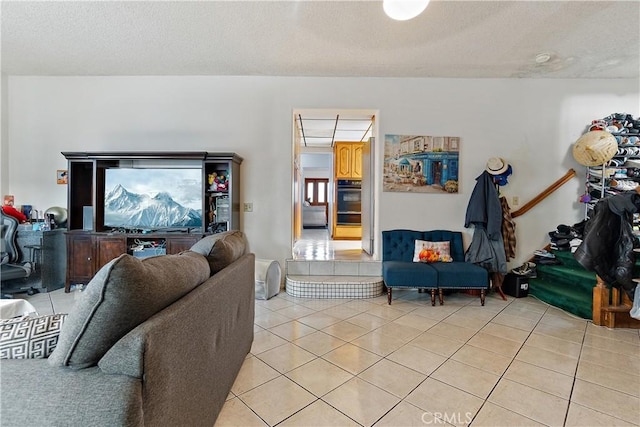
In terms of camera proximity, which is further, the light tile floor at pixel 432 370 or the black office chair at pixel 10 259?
the black office chair at pixel 10 259

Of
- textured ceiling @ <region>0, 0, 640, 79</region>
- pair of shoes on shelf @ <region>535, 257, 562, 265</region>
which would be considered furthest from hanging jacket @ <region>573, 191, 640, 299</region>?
textured ceiling @ <region>0, 0, 640, 79</region>

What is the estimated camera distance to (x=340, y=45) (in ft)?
9.91

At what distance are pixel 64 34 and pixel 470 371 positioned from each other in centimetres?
476

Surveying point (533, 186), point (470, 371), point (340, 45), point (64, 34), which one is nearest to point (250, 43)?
point (340, 45)

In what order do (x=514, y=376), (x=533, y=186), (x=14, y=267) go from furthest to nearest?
1. (x=533, y=186)
2. (x=14, y=267)
3. (x=514, y=376)

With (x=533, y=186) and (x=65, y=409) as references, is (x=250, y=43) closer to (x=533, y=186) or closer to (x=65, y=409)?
(x=65, y=409)

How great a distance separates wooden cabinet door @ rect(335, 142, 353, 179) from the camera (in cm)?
643

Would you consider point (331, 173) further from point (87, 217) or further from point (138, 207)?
point (87, 217)

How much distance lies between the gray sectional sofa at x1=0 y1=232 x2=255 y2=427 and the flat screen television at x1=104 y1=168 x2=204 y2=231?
2.62 m

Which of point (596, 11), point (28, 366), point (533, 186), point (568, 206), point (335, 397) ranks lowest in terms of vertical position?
point (335, 397)

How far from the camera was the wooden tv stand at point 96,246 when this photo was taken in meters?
3.47

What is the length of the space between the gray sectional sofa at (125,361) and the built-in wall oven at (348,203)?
17.2ft

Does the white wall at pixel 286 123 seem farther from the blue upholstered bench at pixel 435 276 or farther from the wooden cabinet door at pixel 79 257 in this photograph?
the wooden cabinet door at pixel 79 257

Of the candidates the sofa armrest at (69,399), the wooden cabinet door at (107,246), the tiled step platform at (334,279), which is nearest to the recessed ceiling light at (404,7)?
the sofa armrest at (69,399)
